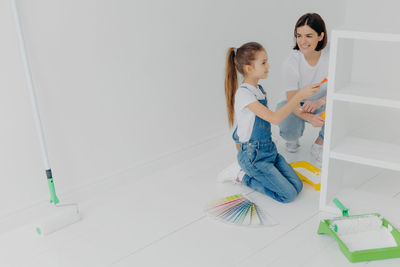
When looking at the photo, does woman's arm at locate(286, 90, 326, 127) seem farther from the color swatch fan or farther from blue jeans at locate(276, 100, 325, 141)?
the color swatch fan

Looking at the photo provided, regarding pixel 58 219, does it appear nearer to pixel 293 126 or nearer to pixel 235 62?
pixel 235 62

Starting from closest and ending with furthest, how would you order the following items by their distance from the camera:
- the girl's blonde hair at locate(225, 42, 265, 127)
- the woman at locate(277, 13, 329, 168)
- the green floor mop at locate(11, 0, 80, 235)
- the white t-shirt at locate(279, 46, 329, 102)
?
the green floor mop at locate(11, 0, 80, 235) → the girl's blonde hair at locate(225, 42, 265, 127) → the woman at locate(277, 13, 329, 168) → the white t-shirt at locate(279, 46, 329, 102)

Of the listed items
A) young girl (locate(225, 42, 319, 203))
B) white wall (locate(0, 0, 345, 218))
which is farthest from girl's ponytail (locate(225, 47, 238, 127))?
white wall (locate(0, 0, 345, 218))

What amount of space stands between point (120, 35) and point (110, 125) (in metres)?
0.40

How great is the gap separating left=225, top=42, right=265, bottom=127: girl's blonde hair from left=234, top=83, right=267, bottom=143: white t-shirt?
0.22 feet

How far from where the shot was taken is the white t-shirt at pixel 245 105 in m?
2.18

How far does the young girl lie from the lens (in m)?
2.15

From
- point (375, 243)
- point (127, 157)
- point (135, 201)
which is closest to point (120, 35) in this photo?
point (127, 157)

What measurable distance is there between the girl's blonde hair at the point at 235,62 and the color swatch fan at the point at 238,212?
1.24 ft

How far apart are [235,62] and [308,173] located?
1.98 feet

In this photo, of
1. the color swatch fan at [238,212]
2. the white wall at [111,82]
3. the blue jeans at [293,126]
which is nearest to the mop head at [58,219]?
the white wall at [111,82]

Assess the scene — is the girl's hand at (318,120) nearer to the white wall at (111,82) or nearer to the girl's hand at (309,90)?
the girl's hand at (309,90)

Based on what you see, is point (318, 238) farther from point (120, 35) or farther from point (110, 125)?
point (120, 35)

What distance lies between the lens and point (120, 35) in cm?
221
